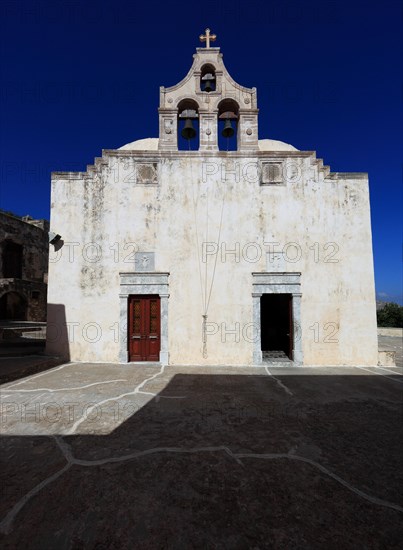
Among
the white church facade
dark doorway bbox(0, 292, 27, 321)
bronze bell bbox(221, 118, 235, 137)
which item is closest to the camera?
the white church facade

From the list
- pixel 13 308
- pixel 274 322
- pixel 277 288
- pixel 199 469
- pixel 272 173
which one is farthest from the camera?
pixel 13 308

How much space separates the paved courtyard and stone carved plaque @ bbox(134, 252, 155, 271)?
3437 millimetres

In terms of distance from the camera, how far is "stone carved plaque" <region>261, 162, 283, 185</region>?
7.74m

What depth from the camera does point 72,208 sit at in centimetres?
769

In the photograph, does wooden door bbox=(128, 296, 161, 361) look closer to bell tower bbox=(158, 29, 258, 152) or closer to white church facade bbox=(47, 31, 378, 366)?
white church facade bbox=(47, 31, 378, 366)

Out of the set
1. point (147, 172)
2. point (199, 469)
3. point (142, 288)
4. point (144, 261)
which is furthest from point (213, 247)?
point (199, 469)

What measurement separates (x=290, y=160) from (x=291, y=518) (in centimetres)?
795

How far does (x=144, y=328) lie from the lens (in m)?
7.56

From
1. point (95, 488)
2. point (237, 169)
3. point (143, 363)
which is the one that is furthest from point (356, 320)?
point (95, 488)

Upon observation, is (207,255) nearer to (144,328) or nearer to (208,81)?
(144,328)

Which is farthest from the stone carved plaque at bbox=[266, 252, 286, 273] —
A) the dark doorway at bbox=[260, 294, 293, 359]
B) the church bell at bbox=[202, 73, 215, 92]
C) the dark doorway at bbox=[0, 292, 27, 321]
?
the dark doorway at bbox=[0, 292, 27, 321]

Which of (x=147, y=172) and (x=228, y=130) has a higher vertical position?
(x=228, y=130)

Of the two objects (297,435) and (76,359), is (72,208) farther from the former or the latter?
(297,435)

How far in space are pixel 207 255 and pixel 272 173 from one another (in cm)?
307
